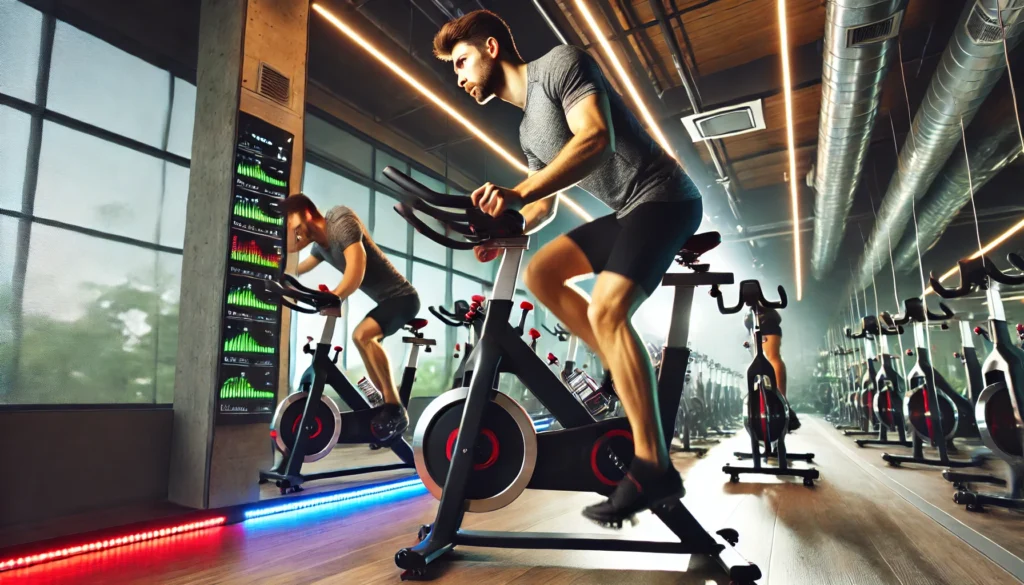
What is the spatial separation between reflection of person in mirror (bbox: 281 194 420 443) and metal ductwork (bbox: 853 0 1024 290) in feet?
13.2

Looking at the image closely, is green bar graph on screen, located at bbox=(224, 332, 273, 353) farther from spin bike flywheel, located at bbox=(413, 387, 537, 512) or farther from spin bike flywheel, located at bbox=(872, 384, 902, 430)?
spin bike flywheel, located at bbox=(872, 384, 902, 430)

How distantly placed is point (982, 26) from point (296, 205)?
4374 mm

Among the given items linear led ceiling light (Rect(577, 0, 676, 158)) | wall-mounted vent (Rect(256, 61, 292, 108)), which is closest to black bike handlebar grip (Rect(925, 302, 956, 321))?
linear led ceiling light (Rect(577, 0, 676, 158))

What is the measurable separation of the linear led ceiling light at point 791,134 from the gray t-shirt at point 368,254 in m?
3.46

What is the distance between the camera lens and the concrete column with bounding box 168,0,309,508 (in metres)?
2.34

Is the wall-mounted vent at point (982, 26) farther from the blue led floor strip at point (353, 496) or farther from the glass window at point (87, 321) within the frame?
the glass window at point (87, 321)

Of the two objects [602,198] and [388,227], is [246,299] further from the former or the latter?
[388,227]

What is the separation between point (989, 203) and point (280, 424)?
455 centimetres

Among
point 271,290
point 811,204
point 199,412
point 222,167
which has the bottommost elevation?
point 199,412

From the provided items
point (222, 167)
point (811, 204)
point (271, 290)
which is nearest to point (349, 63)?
point (222, 167)

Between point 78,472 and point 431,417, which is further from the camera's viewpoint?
point 78,472

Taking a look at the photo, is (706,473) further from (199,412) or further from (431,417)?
(199,412)

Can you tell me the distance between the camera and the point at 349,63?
5605mm

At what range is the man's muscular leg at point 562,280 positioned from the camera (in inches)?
67.2
